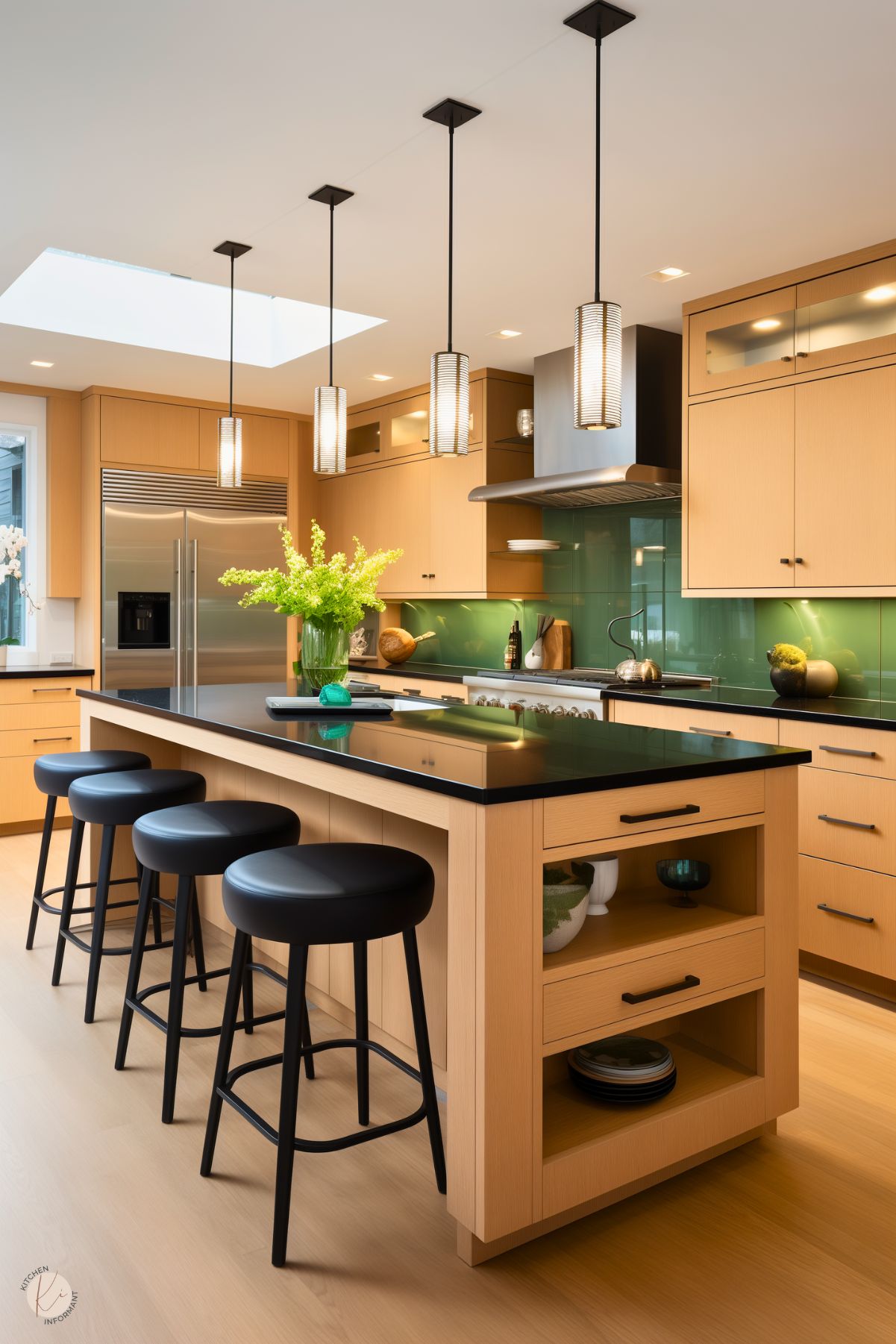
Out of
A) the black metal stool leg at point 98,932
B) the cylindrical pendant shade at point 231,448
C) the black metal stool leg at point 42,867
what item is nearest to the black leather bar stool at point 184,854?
the black metal stool leg at point 98,932

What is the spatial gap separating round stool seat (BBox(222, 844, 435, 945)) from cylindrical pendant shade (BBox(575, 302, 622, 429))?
104cm

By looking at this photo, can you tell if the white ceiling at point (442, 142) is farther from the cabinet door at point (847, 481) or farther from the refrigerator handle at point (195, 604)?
the refrigerator handle at point (195, 604)

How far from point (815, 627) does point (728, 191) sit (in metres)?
1.74

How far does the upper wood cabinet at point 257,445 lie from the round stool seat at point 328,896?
14.2ft

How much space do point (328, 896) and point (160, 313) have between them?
3858mm

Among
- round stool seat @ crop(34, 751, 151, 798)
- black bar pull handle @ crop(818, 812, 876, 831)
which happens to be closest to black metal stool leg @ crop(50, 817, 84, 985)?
round stool seat @ crop(34, 751, 151, 798)

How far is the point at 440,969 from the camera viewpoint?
2.39 m

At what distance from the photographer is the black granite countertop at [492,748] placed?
1811 millimetres

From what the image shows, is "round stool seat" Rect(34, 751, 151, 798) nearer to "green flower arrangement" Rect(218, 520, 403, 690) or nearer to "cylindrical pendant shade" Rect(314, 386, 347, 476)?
"green flower arrangement" Rect(218, 520, 403, 690)

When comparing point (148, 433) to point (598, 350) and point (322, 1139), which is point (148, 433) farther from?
point (322, 1139)

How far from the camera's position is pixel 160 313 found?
4809 millimetres

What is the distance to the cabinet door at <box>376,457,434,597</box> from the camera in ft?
18.6

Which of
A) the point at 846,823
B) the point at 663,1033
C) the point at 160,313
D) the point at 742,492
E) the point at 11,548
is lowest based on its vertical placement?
the point at 663,1033

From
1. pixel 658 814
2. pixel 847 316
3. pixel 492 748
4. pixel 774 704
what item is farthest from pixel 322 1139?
pixel 847 316
